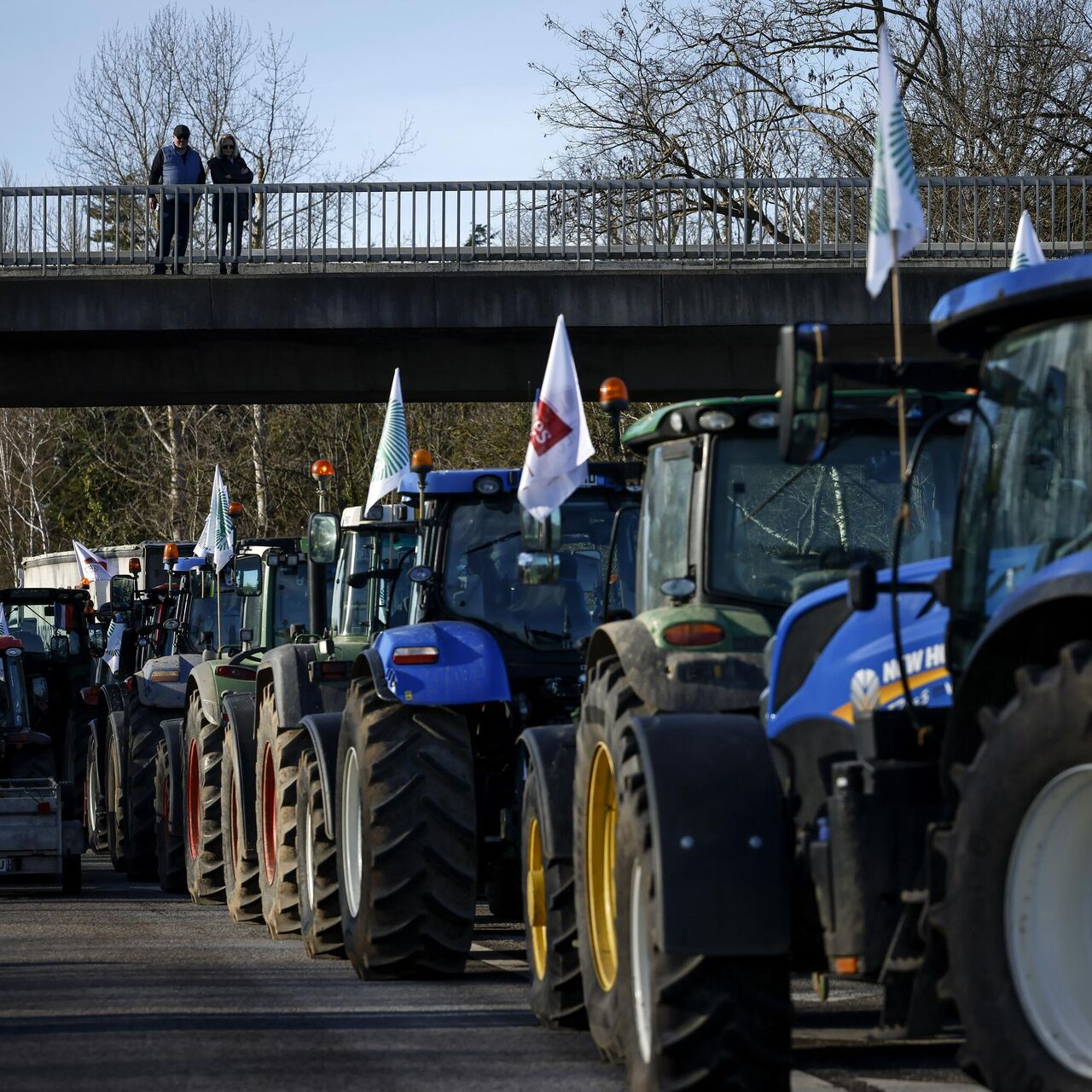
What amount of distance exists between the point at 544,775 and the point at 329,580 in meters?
8.06

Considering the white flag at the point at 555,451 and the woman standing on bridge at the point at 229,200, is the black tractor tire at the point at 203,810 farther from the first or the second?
the woman standing on bridge at the point at 229,200

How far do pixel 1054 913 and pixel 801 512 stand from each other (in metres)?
3.51

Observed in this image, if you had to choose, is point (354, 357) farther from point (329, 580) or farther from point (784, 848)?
point (784, 848)

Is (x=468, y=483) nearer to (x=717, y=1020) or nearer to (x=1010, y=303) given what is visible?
(x=717, y=1020)

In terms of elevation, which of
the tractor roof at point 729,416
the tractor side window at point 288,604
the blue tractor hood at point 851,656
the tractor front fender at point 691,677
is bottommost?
the tractor side window at point 288,604

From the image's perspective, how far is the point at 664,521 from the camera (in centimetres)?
825

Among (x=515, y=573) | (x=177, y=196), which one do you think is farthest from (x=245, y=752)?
(x=177, y=196)

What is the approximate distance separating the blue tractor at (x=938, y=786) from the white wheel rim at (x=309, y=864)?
4.86 metres

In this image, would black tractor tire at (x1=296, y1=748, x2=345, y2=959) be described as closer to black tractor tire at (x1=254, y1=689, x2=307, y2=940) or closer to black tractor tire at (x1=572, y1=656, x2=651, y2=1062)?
black tractor tire at (x1=254, y1=689, x2=307, y2=940)

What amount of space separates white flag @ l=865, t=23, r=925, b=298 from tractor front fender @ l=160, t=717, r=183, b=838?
11031 millimetres

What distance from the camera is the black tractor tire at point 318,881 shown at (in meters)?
11.3

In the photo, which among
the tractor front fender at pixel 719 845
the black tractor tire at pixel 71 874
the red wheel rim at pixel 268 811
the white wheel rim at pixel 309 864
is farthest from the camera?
the black tractor tire at pixel 71 874

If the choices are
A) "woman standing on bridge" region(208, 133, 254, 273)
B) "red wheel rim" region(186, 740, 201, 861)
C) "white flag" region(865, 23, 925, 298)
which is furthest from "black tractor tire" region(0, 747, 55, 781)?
"white flag" region(865, 23, 925, 298)

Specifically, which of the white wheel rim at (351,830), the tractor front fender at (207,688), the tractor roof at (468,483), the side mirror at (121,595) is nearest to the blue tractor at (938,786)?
the white wheel rim at (351,830)
